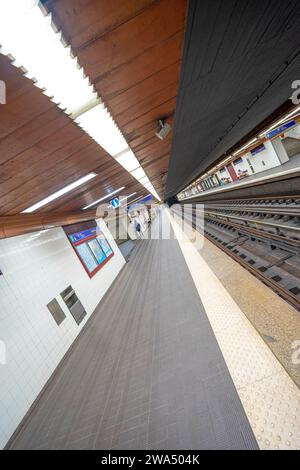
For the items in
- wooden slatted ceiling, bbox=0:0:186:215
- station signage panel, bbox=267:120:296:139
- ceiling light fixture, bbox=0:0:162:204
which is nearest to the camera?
ceiling light fixture, bbox=0:0:162:204

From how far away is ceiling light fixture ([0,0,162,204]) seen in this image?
3.46ft

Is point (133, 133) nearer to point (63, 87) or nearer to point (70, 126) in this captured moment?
point (70, 126)

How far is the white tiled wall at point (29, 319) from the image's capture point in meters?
3.43

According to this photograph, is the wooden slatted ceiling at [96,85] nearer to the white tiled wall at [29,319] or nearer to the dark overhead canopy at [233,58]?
the dark overhead canopy at [233,58]

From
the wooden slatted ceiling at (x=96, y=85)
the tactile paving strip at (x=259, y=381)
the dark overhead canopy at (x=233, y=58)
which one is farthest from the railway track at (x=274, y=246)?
the wooden slatted ceiling at (x=96, y=85)

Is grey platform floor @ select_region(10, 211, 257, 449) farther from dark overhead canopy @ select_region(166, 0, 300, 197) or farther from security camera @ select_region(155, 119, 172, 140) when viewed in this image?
dark overhead canopy @ select_region(166, 0, 300, 197)

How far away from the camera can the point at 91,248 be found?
27.3ft

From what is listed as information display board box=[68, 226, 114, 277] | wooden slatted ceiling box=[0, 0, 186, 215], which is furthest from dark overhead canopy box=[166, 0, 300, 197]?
information display board box=[68, 226, 114, 277]

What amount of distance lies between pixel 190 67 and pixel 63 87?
1.30m

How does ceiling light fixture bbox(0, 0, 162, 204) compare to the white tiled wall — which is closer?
ceiling light fixture bbox(0, 0, 162, 204)

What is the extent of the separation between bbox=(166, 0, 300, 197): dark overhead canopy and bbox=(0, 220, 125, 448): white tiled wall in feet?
12.3

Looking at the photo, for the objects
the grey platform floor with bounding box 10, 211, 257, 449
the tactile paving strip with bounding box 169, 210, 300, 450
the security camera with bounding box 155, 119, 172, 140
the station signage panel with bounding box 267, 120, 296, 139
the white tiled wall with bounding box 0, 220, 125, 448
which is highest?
the security camera with bounding box 155, 119, 172, 140

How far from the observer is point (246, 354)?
251 centimetres

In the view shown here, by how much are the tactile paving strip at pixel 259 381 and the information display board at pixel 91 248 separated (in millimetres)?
4771
